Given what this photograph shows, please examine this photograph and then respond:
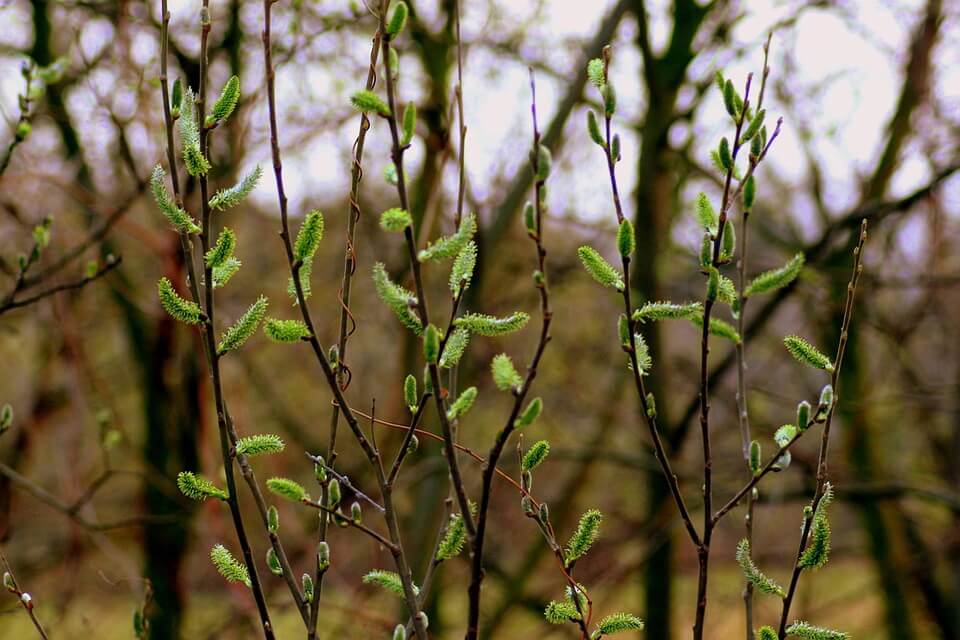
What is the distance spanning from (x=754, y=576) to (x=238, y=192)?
739 millimetres

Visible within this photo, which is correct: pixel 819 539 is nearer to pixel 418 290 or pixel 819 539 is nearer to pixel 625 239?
pixel 625 239

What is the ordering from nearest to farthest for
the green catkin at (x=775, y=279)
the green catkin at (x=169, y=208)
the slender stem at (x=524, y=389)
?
the slender stem at (x=524, y=389), the green catkin at (x=169, y=208), the green catkin at (x=775, y=279)

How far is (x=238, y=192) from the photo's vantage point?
1013mm

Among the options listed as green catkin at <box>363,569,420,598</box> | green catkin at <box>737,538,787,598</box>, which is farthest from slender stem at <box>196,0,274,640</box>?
green catkin at <box>737,538,787,598</box>

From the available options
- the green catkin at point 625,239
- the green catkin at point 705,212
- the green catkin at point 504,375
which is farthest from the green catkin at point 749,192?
the green catkin at point 504,375

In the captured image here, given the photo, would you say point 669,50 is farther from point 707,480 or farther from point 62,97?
point 707,480

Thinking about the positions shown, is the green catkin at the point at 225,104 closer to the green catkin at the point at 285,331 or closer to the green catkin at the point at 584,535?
the green catkin at the point at 285,331

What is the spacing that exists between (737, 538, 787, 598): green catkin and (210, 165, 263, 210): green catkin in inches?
27.9

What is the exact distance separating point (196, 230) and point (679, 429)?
3.41 meters

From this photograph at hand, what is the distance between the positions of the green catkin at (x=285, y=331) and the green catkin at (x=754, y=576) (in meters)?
0.57

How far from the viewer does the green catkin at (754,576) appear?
1070mm

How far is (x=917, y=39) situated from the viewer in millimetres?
5492

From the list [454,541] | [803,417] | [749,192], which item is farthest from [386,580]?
[749,192]

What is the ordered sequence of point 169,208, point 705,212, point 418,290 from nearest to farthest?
point 418,290, point 169,208, point 705,212
